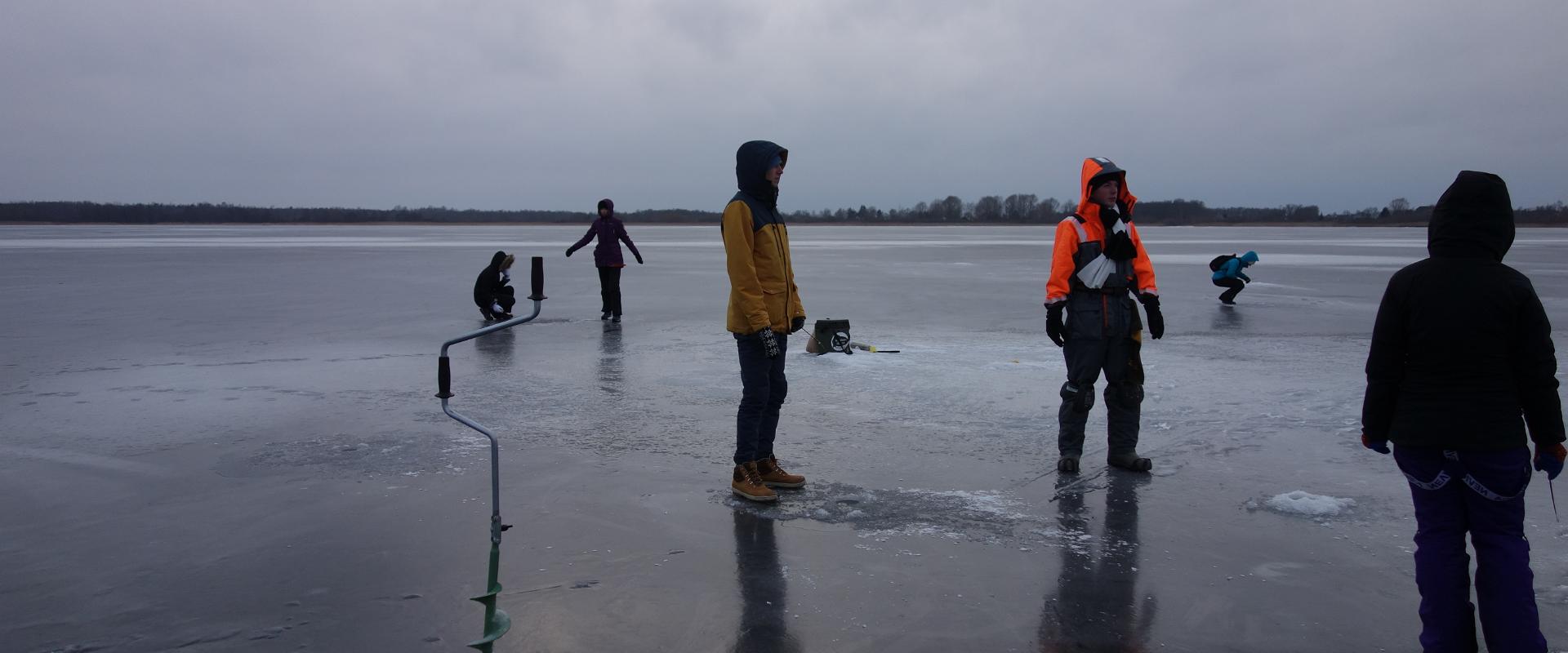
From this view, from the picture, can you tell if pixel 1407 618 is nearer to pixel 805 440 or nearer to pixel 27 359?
pixel 805 440

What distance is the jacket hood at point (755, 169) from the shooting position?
16.7 feet

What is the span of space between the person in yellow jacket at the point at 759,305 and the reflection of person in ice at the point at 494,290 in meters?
8.59

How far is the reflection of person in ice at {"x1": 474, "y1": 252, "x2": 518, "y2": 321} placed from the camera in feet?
43.5

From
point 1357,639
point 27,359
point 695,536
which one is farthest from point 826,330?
point 27,359

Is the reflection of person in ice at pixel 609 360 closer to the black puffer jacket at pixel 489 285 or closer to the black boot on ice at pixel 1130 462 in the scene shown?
the black puffer jacket at pixel 489 285

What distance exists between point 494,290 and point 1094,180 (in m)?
9.66

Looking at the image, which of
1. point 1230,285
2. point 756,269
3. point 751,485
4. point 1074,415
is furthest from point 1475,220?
point 1230,285

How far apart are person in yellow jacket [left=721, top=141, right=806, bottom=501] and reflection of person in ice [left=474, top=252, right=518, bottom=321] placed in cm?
859

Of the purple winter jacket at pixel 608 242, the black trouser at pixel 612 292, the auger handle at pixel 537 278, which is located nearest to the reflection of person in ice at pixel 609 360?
the black trouser at pixel 612 292

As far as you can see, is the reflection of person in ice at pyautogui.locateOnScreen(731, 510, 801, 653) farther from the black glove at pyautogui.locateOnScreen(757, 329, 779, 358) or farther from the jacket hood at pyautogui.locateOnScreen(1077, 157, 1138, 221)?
the jacket hood at pyautogui.locateOnScreen(1077, 157, 1138, 221)

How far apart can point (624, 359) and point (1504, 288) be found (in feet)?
24.7

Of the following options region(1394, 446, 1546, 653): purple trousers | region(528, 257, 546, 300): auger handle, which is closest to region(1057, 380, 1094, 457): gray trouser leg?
region(1394, 446, 1546, 653): purple trousers

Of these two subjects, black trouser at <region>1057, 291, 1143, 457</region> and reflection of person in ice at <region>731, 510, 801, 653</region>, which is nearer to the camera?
reflection of person in ice at <region>731, 510, 801, 653</region>

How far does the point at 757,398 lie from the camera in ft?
17.0
